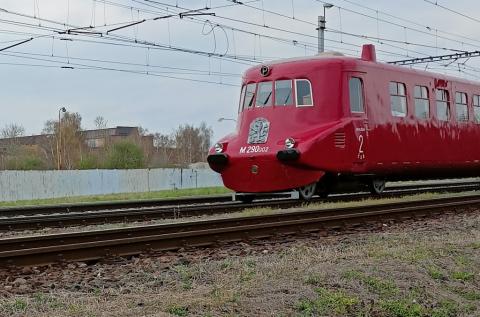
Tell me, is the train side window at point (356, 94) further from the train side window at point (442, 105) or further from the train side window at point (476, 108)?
the train side window at point (476, 108)

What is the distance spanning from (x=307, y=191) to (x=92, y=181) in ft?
85.6

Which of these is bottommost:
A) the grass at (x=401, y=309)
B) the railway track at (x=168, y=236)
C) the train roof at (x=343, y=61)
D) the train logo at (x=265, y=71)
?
the grass at (x=401, y=309)

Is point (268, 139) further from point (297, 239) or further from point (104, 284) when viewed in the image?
point (104, 284)

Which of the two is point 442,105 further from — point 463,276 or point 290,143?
point 463,276

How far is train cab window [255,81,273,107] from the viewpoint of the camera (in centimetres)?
1614

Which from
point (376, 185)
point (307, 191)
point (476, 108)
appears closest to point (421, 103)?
point (376, 185)

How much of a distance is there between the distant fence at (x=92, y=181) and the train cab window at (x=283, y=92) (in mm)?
24108

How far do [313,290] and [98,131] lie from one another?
8336 cm

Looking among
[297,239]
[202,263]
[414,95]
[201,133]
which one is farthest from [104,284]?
[201,133]

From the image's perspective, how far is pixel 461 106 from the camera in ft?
67.1

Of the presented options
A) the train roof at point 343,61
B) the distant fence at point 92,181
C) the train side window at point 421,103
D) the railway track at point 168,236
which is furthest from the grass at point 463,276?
the distant fence at point 92,181

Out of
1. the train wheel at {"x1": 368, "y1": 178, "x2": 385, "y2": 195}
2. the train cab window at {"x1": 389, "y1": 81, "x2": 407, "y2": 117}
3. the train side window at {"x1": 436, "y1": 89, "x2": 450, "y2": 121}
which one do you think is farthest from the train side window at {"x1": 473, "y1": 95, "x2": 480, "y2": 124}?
the train wheel at {"x1": 368, "y1": 178, "x2": 385, "y2": 195}

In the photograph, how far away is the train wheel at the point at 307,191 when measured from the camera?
16.1 metres

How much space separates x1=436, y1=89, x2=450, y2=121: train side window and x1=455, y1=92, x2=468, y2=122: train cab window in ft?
2.28
